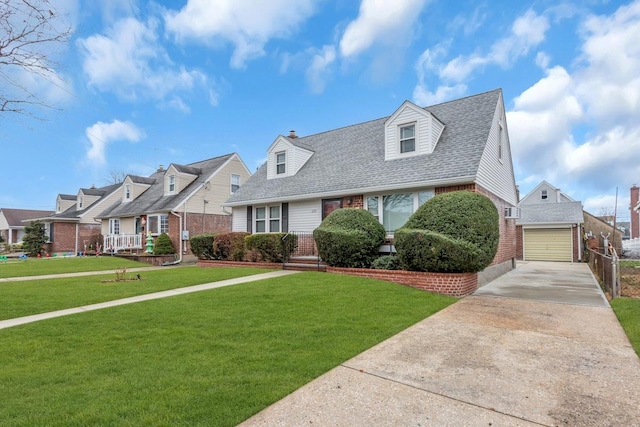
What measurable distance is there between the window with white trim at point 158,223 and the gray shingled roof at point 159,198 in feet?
1.68

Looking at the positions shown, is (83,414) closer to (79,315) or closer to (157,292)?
(79,315)

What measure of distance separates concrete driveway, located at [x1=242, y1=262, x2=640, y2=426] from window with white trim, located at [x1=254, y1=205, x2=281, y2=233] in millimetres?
10269

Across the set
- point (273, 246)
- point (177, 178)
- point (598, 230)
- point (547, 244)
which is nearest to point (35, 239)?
point (177, 178)

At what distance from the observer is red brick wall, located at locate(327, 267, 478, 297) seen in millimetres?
8359

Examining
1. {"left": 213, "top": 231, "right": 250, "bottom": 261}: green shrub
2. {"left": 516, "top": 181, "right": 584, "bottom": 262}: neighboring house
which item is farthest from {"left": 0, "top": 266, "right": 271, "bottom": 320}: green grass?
{"left": 516, "top": 181, "right": 584, "bottom": 262}: neighboring house

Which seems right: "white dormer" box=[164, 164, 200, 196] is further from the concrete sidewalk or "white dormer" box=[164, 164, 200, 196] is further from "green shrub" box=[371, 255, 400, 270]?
"green shrub" box=[371, 255, 400, 270]

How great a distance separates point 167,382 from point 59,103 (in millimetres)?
4659

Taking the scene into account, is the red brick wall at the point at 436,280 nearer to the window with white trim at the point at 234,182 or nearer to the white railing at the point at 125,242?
the window with white trim at the point at 234,182

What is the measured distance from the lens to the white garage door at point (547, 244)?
20.7 m

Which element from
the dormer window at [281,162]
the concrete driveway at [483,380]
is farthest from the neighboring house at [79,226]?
the concrete driveway at [483,380]

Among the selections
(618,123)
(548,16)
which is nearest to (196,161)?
(548,16)

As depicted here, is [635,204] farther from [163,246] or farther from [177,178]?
[163,246]

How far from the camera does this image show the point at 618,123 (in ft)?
69.1

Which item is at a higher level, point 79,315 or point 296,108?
point 296,108
